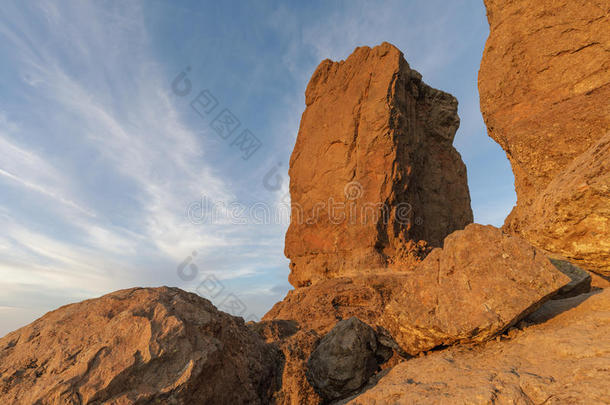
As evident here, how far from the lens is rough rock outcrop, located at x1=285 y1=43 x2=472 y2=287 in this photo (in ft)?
33.8

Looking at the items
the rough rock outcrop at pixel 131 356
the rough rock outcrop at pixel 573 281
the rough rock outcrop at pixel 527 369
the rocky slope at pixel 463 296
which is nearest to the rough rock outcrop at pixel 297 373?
the rocky slope at pixel 463 296

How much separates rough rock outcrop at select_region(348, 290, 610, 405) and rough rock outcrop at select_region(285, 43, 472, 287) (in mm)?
6516

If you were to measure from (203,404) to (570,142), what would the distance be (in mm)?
6653

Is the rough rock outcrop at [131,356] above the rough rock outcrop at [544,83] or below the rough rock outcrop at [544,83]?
below

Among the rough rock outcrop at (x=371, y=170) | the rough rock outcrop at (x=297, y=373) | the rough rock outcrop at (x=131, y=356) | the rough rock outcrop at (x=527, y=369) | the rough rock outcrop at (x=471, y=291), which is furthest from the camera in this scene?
the rough rock outcrop at (x=371, y=170)

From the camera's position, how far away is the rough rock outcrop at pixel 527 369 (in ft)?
7.43

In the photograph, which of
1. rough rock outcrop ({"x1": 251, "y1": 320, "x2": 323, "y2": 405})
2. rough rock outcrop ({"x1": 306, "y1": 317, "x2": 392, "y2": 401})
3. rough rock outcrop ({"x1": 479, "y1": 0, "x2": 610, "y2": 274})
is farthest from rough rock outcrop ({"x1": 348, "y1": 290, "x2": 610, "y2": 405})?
rough rock outcrop ({"x1": 479, "y1": 0, "x2": 610, "y2": 274})

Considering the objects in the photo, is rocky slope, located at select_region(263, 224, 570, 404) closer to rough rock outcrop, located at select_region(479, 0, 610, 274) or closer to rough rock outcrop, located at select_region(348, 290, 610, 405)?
rough rock outcrop, located at select_region(348, 290, 610, 405)

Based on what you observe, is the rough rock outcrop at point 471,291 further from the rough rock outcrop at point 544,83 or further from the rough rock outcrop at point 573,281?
the rough rock outcrop at point 573,281

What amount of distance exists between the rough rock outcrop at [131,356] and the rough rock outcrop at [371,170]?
6986mm

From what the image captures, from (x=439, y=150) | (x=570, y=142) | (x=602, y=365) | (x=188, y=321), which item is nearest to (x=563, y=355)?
(x=602, y=365)

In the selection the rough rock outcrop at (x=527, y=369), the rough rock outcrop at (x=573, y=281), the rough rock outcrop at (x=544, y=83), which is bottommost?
the rough rock outcrop at (x=527, y=369)

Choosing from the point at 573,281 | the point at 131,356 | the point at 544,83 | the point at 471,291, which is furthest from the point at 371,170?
the point at 131,356

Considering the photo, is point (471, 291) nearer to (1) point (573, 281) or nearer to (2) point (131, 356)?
(1) point (573, 281)
